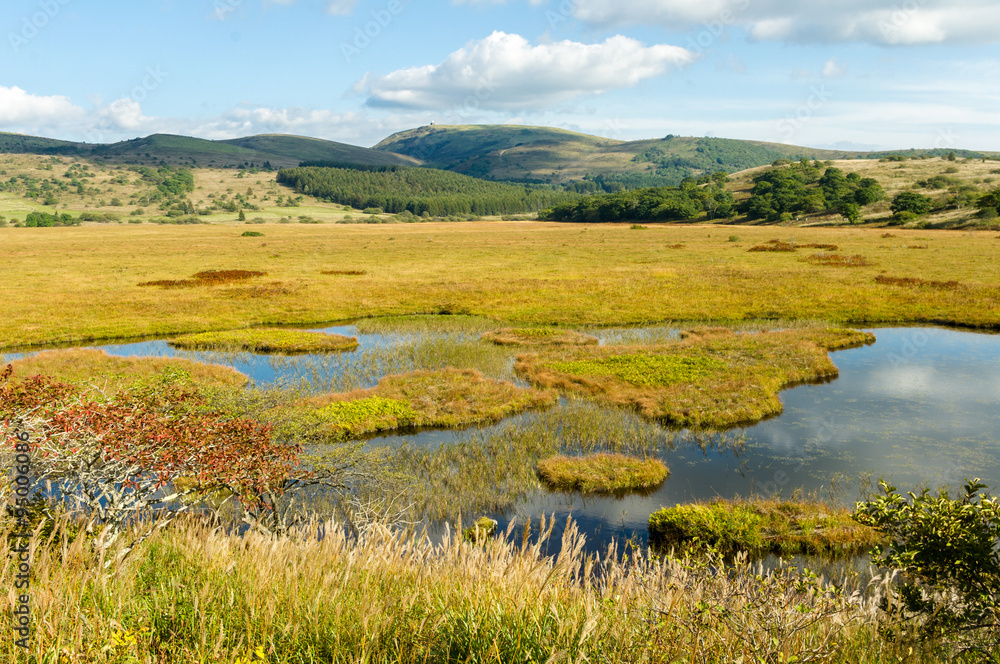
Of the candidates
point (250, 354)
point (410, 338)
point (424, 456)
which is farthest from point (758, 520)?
point (250, 354)

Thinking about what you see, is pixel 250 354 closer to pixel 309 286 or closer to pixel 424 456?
pixel 424 456

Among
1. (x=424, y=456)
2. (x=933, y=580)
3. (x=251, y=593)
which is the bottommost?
(x=424, y=456)

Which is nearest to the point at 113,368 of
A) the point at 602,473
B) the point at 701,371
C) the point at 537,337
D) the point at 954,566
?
the point at 537,337

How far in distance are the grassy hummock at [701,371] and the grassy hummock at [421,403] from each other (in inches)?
100

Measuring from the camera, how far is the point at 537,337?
3312 cm

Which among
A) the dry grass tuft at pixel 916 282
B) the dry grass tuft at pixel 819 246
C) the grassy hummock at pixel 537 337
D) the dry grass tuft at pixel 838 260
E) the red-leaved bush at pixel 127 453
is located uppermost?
the dry grass tuft at pixel 819 246

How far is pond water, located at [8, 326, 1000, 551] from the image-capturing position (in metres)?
14.9

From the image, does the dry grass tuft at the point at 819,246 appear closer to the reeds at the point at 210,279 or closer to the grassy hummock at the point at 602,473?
the reeds at the point at 210,279

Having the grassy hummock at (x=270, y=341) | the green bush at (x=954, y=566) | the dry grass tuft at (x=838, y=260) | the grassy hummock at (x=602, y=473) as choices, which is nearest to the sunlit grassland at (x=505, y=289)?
the dry grass tuft at (x=838, y=260)

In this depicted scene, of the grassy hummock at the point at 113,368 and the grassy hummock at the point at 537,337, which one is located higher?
the grassy hummock at the point at 537,337

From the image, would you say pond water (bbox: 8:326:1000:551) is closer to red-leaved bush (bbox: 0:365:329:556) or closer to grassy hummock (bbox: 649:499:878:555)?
grassy hummock (bbox: 649:499:878:555)

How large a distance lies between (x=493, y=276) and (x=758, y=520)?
44640 mm

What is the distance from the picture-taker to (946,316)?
36.7 metres

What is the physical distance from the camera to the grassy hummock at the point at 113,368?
935 inches
